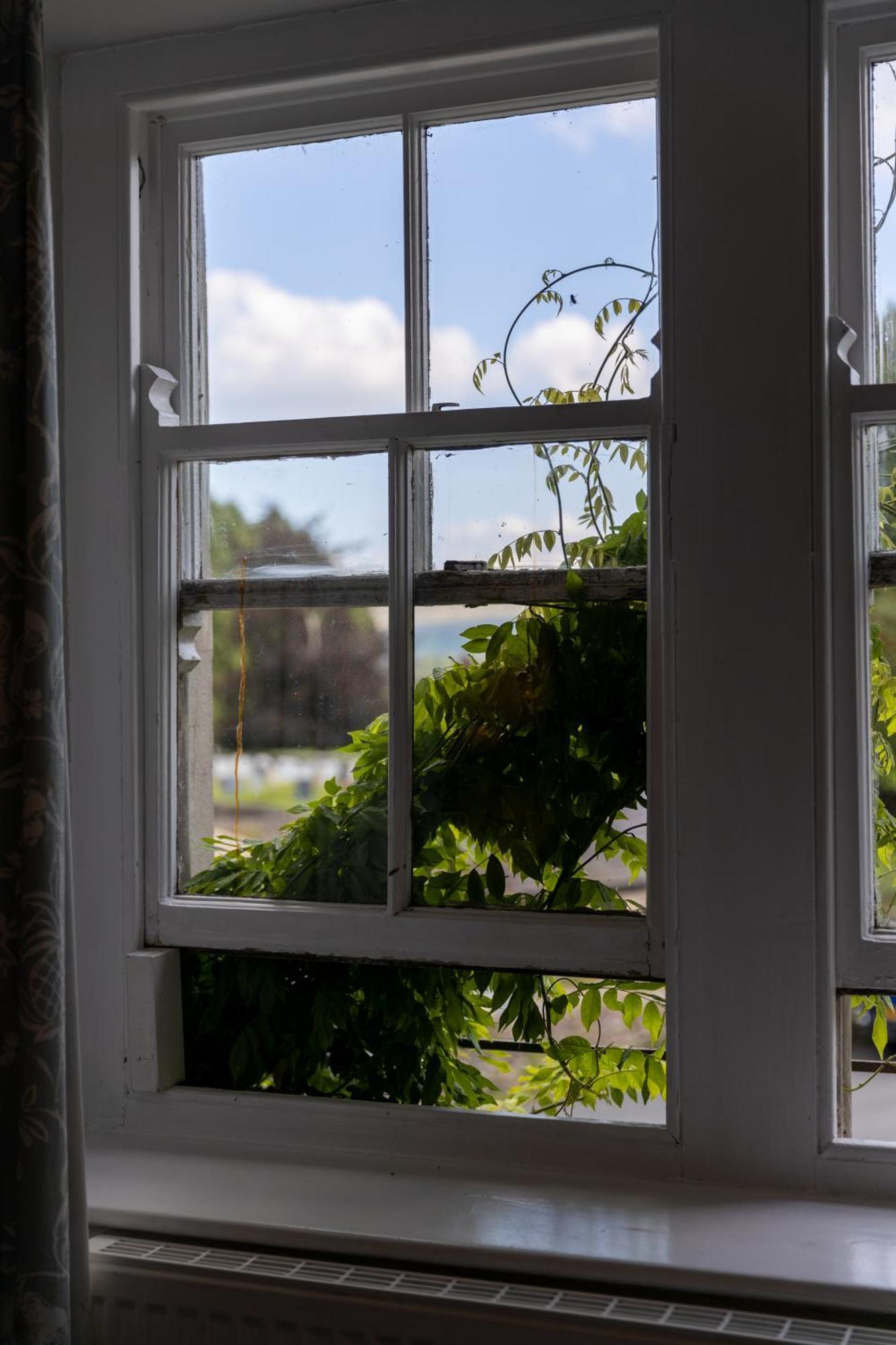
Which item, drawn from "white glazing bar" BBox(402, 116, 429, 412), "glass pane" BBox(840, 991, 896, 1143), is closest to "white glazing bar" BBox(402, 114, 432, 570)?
"white glazing bar" BBox(402, 116, 429, 412)

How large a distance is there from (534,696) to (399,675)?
0.17 metres

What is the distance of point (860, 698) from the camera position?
130 cm

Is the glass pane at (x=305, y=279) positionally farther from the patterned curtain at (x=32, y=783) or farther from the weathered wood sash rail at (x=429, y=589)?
the patterned curtain at (x=32, y=783)

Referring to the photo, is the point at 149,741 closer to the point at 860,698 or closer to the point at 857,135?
the point at 860,698

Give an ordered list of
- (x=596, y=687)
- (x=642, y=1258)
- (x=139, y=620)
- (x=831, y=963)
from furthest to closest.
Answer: (x=139, y=620)
(x=596, y=687)
(x=831, y=963)
(x=642, y=1258)

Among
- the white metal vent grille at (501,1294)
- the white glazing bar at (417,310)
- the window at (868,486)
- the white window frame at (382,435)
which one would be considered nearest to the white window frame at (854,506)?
the window at (868,486)

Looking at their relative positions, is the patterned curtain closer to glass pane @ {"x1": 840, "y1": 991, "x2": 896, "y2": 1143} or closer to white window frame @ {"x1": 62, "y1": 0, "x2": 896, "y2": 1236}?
white window frame @ {"x1": 62, "y1": 0, "x2": 896, "y2": 1236}

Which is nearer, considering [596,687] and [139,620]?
[596,687]

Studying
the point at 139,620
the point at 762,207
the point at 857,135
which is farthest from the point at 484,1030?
the point at 857,135

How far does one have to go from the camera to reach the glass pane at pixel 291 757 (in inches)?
58.8

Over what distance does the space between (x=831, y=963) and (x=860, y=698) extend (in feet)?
0.95

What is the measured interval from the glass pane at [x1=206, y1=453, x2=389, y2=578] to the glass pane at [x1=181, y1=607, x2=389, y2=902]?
0.20ft

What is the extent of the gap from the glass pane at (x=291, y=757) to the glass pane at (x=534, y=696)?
Result: 2.6 inches

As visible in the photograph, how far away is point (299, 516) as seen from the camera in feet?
5.00
